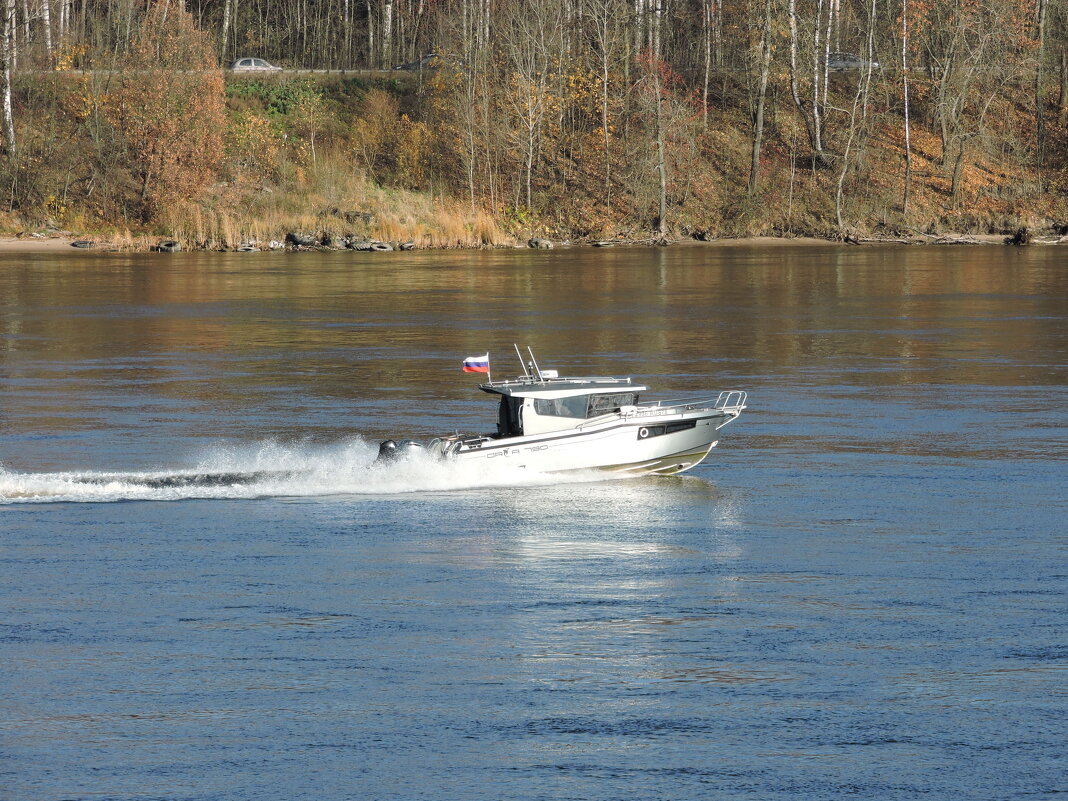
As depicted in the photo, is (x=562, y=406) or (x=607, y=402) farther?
(x=607, y=402)

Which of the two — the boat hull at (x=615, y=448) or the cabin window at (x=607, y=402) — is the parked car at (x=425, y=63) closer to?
the boat hull at (x=615, y=448)

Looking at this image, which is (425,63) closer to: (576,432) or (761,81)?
(761,81)

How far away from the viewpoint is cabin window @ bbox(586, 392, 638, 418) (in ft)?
90.3

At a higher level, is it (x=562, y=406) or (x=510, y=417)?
(x=562, y=406)

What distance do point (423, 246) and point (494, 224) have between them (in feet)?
17.3

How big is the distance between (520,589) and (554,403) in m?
7.21

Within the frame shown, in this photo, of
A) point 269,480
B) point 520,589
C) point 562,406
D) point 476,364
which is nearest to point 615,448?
point 562,406

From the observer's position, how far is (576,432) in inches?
1072

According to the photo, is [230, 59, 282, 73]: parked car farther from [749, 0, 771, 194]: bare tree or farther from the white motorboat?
the white motorboat

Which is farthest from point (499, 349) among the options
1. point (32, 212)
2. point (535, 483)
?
A: point (32, 212)

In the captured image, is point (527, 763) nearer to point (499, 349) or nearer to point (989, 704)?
point (989, 704)

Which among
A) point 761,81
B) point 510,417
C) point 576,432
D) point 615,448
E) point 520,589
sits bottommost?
point 520,589

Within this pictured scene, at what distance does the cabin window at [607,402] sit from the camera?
27.5 meters

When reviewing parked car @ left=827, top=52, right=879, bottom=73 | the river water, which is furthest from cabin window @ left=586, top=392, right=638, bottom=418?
parked car @ left=827, top=52, right=879, bottom=73
